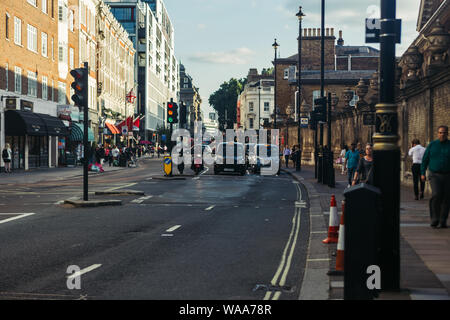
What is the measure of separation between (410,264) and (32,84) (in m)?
36.7

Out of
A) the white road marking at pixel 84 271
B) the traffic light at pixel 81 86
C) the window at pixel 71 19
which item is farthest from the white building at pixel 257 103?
the white road marking at pixel 84 271

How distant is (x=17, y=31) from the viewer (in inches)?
1496

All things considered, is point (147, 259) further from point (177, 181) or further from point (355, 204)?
point (177, 181)

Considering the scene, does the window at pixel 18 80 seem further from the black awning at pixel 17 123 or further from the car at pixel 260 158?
the car at pixel 260 158

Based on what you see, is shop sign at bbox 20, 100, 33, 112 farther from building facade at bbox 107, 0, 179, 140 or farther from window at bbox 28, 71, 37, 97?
building facade at bbox 107, 0, 179, 140

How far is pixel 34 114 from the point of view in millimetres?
39500

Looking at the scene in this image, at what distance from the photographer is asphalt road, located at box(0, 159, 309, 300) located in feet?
21.8

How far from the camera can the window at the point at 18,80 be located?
123 feet

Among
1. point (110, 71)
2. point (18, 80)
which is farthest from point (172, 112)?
point (110, 71)

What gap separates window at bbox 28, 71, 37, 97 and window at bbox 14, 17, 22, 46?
2434mm

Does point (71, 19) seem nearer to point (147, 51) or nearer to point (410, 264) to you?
point (410, 264)

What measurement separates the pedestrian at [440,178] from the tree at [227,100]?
459ft

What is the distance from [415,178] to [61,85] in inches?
1392

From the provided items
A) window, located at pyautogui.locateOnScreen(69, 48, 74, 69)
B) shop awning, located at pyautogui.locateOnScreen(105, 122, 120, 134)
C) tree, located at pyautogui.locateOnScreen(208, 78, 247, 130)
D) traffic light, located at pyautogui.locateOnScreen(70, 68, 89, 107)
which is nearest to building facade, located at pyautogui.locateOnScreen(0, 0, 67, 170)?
window, located at pyautogui.locateOnScreen(69, 48, 74, 69)
